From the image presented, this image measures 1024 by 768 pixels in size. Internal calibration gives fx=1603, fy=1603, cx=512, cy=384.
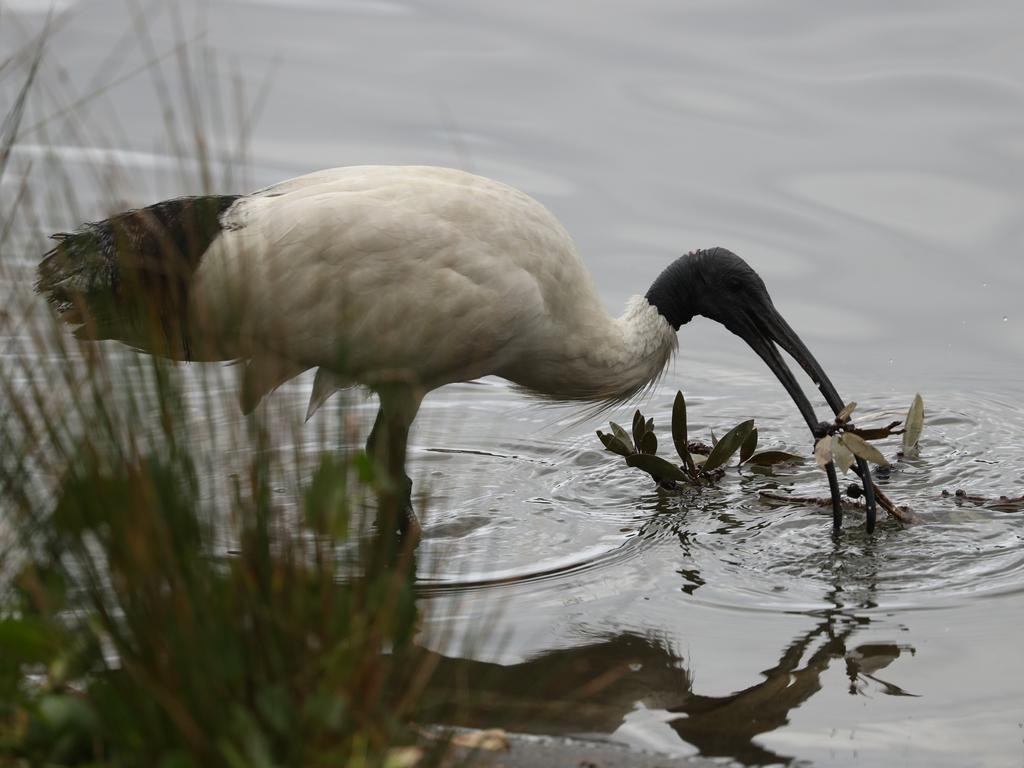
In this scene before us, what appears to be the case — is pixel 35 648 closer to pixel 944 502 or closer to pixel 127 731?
pixel 127 731

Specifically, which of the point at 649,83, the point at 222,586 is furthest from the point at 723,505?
the point at 649,83

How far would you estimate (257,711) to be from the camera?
285cm

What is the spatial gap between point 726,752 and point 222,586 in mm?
1677

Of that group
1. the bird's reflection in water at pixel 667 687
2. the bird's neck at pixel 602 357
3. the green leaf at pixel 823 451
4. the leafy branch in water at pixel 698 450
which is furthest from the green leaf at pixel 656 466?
the bird's reflection in water at pixel 667 687

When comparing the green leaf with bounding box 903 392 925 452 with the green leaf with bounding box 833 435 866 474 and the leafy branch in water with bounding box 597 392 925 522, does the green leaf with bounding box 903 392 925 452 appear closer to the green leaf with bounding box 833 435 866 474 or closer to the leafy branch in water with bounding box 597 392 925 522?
the leafy branch in water with bounding box 597 392 925 522

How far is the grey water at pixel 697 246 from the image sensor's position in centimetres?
448

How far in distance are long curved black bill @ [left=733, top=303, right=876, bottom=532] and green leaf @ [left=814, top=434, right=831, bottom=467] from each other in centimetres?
13

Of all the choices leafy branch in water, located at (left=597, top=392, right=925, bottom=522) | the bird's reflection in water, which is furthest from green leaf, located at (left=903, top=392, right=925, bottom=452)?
the bird's reflection in water

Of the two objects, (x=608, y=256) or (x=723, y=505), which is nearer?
(x=723, y=505)

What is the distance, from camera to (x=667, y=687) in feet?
15.0

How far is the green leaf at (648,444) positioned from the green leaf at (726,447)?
222 millimetres

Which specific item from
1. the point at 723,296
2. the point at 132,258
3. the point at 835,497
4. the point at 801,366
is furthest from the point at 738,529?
the point at 132,258

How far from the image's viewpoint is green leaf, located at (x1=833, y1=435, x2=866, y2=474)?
17.7ft

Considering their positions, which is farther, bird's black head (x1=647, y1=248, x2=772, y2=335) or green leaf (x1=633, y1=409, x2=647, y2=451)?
green leaf (x1=633, y1=409, x2=647, y2=451)
